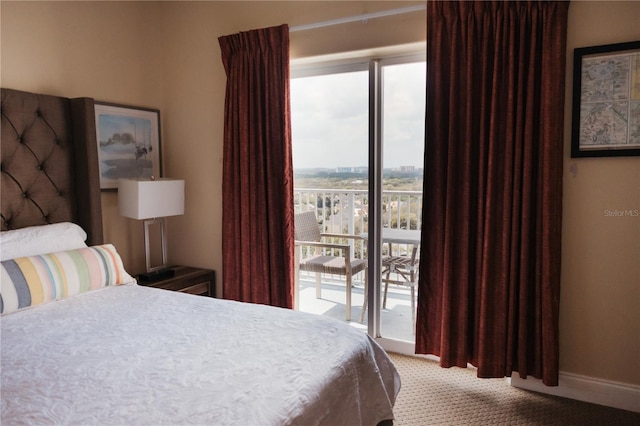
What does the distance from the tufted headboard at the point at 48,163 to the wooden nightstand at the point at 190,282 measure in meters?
0.51

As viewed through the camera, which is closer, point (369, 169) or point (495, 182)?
point (495, 182)

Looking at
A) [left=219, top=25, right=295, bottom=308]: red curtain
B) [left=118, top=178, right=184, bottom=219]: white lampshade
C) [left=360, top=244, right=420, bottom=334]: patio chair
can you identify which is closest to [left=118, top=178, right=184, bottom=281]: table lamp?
[left=118, top=178, right=184, bottom=219]: white lampshade

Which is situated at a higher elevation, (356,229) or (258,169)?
(258,169)

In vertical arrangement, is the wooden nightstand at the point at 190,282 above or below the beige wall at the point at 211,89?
below

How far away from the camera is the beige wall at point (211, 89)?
2.24m

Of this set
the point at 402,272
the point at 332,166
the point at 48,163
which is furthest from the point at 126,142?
the point at 402,272

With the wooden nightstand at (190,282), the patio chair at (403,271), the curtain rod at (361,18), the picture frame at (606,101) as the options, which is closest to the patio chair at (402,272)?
the patio chair at (403,271)

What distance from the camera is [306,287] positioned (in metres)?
3.42

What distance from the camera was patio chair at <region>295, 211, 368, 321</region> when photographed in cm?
318

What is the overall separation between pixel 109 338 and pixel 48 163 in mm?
1398

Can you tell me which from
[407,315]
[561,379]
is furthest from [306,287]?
[561,379]

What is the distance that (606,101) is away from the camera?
2.21 meters

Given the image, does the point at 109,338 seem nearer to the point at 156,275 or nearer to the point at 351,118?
the point at 156,275

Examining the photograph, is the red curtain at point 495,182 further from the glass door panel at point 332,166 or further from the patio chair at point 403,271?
the glass door panel at point 332,166
